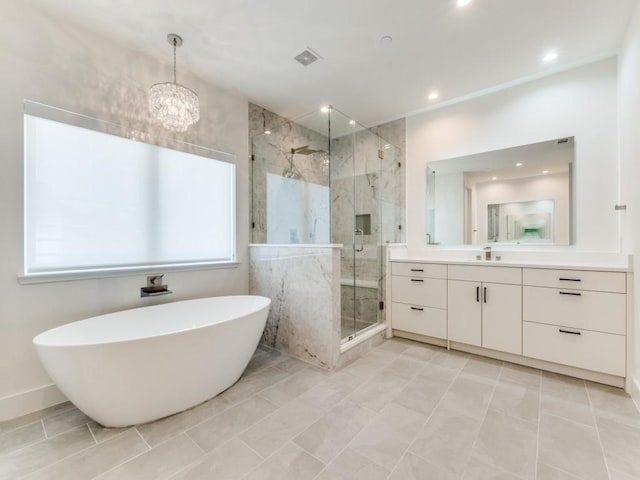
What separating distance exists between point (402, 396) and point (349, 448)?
0.65 meters

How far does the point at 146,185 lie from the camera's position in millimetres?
2391

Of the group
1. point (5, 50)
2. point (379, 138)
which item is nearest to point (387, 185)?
point (379, 138)

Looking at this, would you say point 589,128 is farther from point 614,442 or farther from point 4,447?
point 4,447

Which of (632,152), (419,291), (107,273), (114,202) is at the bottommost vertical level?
(419,291)

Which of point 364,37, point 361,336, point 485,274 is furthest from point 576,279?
point 364,37

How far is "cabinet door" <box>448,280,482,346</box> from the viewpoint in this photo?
101 inches

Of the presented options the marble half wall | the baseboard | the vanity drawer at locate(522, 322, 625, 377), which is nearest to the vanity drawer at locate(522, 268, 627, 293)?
the vanity drawer at locate(522, 322, 625, 377)

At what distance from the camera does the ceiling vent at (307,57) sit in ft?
7.61

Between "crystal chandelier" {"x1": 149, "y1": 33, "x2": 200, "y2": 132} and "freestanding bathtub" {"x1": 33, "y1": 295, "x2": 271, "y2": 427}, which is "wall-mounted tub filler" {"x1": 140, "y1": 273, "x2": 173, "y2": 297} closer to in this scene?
"freestanding bathtub" {"x1": 33, "y1": 295, "x2": 271, "y2": 427}

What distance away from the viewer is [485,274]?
8.32ft

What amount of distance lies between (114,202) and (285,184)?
5.76 feet

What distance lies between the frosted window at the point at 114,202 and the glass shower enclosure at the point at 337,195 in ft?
1.77

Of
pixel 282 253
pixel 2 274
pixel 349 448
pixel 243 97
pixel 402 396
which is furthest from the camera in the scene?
pixel 243 97

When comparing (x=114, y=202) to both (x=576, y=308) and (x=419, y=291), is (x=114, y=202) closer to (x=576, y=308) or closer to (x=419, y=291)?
(x=419, y=291)
